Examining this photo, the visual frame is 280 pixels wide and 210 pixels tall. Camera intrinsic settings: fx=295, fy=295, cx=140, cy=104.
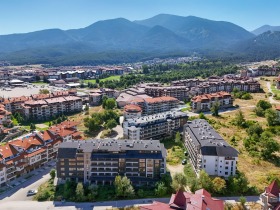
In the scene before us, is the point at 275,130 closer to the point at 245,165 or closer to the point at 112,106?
the point at 245,165

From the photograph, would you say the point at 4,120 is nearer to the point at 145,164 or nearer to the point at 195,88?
the point at 145,164

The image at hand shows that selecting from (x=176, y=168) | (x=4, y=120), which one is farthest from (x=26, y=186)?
(x=4, y=120)

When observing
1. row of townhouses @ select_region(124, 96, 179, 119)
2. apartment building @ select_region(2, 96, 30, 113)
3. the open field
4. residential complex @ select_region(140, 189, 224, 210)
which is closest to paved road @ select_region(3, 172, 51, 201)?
residential complex @ select_region(140, 189, 224, 210)

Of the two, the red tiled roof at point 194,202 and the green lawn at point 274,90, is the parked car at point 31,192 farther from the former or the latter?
the green lawn at point 274,90

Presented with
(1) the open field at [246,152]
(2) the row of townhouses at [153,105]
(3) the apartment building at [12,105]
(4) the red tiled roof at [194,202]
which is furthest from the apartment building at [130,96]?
(4) the red tiled roof at [194,202]

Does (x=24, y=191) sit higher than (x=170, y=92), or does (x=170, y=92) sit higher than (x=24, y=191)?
(x=170, y=92)
